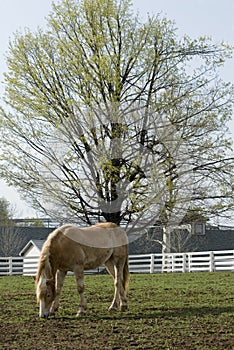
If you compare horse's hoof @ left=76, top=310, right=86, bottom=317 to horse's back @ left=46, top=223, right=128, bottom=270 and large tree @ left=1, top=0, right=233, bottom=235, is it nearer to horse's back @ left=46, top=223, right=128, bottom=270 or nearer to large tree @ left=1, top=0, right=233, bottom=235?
horse's back @ left=46, top=223, right=128, bottom=270

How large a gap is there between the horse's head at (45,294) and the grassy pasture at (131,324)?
18 centimetres

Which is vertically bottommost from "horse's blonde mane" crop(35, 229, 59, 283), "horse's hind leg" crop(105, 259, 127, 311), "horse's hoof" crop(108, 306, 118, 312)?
"horse's hoof" crop(108, 306, 118, 312)

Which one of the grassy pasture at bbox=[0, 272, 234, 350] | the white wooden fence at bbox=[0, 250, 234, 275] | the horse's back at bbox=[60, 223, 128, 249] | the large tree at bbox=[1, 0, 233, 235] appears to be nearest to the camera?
the grassy pasture at bbox=[0, 272, 234, 350]

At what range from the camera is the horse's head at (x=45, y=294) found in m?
9.01

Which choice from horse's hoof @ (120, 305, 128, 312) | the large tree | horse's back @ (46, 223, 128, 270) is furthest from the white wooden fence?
horse's hoof @ (120, 305, 128, 312)

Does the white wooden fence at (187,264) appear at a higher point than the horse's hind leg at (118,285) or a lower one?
lower

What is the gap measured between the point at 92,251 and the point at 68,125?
9529 mm

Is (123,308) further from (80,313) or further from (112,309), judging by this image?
(80,313)

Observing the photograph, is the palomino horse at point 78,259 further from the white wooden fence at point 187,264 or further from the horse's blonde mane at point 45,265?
the white wooden fence at point 187,264

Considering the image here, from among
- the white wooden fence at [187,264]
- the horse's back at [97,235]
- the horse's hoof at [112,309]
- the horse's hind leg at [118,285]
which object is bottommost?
the white wooden fence at [187,264]

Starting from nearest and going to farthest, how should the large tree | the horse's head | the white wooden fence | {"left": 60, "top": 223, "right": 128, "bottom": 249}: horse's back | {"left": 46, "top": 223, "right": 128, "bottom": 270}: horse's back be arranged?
the horse's head
{"left": 46, "top": 223, "right": 128, "bottom": 270}: horse's back
{"left": 60, "top": 223, "right": 128, "bottom": 249}: horse's back
the large tree
the white wooden fence

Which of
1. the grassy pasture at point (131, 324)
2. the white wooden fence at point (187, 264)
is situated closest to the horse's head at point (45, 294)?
the grassy pasture at point (131, 324)

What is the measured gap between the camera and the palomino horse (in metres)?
9.18

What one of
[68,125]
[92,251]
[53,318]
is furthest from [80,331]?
[68,125]
